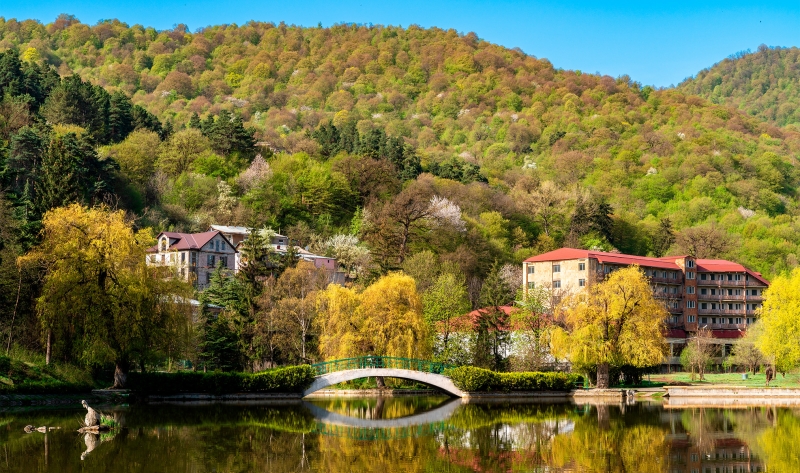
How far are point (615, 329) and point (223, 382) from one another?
25.1 m

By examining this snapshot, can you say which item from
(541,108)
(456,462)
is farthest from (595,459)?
(541,108)

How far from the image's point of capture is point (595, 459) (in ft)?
104

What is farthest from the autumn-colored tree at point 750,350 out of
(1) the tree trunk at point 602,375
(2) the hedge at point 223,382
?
(2) the hedge at point 223,382

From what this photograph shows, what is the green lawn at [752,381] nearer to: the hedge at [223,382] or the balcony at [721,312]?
the hedge at [223,382]

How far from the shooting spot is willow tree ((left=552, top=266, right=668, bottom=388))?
199 ft

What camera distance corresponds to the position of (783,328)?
63812mm

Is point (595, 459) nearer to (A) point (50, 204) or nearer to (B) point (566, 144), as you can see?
(A) point (50, 204)

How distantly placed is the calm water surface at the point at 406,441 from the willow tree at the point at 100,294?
4.80 metres

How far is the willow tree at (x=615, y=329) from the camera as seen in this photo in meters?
60.7

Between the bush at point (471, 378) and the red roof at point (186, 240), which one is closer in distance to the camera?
the bush at point (471, 378)

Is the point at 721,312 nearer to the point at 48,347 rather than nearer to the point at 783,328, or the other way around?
the point at 783,328

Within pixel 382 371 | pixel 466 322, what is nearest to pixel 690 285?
pixel 466 322

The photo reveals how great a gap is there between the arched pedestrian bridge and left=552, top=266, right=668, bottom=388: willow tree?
8202mm

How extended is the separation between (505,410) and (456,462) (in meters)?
20.1
